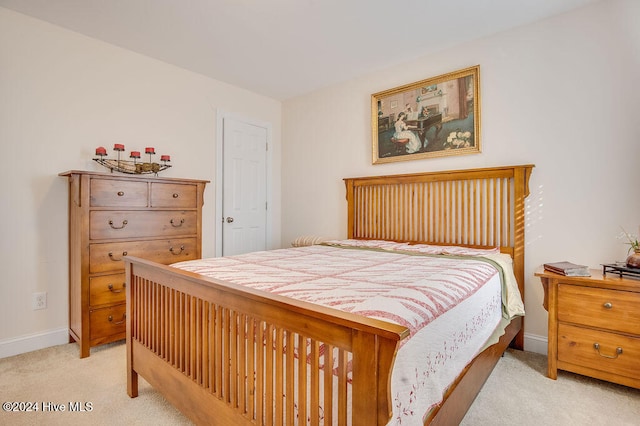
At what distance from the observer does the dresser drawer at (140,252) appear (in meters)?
2.42

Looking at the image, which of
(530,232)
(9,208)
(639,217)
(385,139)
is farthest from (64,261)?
(639,217)

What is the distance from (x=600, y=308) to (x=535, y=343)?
735mm

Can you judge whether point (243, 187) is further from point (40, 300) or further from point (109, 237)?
point (40, 300)

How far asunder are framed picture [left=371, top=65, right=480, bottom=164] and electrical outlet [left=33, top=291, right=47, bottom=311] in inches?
125

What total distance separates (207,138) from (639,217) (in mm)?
3831

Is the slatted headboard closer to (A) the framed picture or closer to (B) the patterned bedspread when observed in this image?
(A) the framed picture

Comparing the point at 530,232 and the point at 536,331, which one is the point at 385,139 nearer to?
the point at 530,232

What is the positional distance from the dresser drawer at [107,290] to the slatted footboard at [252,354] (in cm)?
84

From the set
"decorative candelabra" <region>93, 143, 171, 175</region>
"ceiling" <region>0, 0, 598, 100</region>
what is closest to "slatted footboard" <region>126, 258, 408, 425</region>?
"decorative candelabra" <region>93, 143, 171, 175</region>

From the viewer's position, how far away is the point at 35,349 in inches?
98.8

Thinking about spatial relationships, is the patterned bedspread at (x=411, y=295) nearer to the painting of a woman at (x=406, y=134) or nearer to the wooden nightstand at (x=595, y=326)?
the wooden nightstand at (x=595, y=326)

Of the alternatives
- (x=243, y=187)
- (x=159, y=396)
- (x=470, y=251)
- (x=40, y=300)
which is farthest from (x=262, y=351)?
(x=243, y=187)

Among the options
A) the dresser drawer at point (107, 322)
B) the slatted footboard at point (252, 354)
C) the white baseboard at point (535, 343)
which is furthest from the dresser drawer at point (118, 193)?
the white baseboard at point (535, 343)

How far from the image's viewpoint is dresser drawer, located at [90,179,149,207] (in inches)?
94.2
